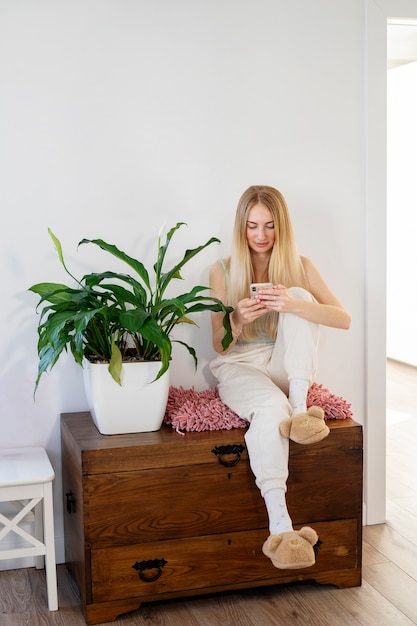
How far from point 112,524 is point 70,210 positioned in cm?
107

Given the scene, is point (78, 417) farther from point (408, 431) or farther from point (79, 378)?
point (408, 431)

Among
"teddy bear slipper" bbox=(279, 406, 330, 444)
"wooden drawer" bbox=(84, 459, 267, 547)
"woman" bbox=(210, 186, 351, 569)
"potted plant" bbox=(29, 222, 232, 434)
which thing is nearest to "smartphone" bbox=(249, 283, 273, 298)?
A: "woman" bbox=(210, 186, 351, 569)

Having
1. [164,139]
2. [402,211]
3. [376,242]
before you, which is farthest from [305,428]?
[402,211]

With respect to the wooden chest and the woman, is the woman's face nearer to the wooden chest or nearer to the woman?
the woman

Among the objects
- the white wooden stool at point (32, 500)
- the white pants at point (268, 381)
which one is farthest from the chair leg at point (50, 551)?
the white pants at point (268, 381)

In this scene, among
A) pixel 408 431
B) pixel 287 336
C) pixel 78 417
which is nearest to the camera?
pixel 287 336

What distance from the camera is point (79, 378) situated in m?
Result: 2.67

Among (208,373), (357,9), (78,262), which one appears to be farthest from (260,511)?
(357,9)

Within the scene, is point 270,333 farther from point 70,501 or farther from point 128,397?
point 70,501

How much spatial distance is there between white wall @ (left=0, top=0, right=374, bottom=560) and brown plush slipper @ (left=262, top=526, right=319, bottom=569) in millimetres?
809

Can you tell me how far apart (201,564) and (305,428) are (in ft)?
1.74

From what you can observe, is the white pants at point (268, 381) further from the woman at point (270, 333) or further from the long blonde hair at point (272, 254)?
the long blonde hair at point (272, 254)

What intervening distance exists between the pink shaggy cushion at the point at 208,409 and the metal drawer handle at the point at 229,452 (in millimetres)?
84

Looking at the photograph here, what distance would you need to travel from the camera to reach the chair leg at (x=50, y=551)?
2.30 meters
